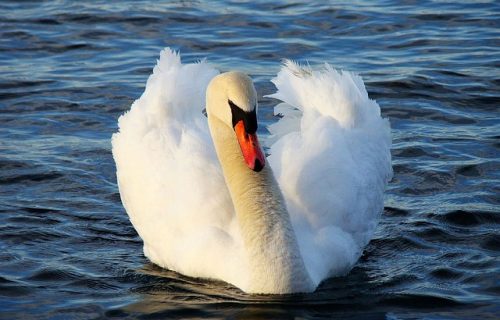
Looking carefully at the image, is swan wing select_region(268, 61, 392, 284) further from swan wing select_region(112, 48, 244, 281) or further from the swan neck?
swan wing select_region(112, 48, 244, 281)

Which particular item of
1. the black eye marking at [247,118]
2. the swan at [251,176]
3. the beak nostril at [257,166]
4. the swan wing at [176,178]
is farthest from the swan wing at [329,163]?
the black eye marking at [247,118]

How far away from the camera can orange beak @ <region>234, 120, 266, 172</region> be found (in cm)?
793

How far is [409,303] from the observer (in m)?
8.56

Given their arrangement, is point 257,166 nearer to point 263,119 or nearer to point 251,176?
point 251,176

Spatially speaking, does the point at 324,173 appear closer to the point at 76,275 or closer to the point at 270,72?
the point at 76,275

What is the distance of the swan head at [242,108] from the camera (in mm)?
7871

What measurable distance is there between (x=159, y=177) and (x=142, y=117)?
76cm

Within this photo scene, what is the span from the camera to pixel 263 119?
13.6 meters

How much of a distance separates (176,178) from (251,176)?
1.27m

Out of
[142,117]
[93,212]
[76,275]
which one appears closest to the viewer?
[76,275]

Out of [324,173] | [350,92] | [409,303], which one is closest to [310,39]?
[350,92]

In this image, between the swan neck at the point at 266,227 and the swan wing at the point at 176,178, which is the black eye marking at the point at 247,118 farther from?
the swan wing at the point at 176,178

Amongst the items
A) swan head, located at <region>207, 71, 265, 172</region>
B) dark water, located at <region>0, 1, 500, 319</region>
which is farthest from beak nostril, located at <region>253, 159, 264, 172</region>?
dark water, located at <region>0, 1, 500, 319</region>

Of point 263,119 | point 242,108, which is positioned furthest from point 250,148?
point 263,119
